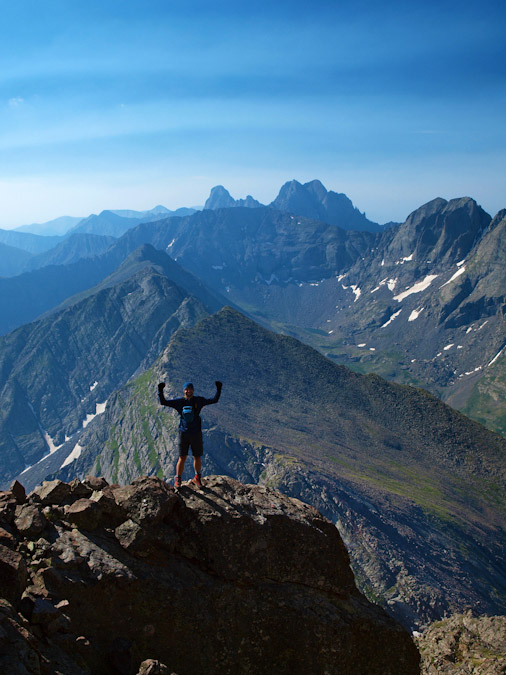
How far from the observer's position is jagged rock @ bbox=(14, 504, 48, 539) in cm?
1980

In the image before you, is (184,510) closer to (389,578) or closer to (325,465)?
(389,578)

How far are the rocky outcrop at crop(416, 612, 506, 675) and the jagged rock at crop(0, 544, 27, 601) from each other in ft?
80.4

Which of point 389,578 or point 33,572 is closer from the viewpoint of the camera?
point 33,572

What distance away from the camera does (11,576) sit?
54.7 feet

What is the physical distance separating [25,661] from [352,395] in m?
189

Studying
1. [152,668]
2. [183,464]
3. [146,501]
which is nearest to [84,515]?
[146,501]

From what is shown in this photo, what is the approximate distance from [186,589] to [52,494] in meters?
7.29

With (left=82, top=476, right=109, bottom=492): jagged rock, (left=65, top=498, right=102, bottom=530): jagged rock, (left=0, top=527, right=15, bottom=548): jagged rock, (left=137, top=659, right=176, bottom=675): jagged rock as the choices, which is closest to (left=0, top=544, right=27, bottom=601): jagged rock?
(left=0, top=527, right=15, bottom=548): jagged rock

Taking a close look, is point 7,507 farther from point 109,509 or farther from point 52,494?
point 109,509

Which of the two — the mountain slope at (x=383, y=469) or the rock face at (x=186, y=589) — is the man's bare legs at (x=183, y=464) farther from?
the mountain slope at (x=383, y=469)

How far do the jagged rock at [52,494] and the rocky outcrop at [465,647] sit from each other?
23150mm

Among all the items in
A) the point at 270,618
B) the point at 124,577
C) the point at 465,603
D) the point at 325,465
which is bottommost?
the point at 465,603

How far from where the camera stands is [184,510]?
22719 mm

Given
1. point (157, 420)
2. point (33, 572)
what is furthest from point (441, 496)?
point (33, 572)
